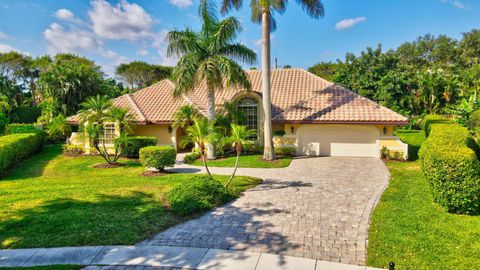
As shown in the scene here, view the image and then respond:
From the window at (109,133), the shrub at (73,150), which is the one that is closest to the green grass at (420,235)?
the window at (109,133)

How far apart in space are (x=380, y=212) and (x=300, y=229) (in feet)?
9.05

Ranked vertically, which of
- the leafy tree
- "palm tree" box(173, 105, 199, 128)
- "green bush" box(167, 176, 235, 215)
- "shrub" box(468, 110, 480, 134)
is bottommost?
"green bush" box(167, 176, 235, 215)

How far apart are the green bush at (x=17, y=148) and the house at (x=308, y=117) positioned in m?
2.57

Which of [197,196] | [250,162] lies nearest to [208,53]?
[250,162]

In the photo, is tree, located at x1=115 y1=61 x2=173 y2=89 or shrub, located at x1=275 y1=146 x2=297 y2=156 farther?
tree, located at x1=115 y1=61 x2=173 y2=89

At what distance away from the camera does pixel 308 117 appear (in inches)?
765

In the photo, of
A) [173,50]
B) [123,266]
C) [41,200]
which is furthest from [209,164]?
[123,266]

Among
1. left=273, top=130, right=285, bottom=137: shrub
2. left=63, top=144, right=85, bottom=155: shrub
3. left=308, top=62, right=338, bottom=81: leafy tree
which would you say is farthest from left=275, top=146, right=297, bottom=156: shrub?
left=308, top=62, right=338, bottom=81: leafy tree

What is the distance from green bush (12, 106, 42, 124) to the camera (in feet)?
116

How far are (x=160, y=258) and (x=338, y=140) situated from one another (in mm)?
15394

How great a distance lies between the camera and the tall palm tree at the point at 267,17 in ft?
56.1

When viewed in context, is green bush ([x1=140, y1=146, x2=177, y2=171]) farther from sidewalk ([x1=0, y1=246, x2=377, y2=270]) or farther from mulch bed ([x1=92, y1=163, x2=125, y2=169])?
sidewalk ([x1=0, y1=246, x2=377, y2=270])

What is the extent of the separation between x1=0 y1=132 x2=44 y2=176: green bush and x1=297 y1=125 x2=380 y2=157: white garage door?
16095mm

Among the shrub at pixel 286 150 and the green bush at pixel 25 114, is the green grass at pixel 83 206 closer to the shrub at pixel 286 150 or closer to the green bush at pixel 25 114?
the shrub at pixel 286 150
